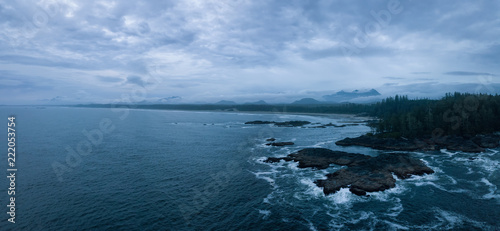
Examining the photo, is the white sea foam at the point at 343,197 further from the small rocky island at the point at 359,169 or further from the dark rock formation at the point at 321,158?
the dark rock formation at the point at 321,158

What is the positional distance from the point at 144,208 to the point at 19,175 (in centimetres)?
3238

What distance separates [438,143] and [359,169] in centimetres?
4548

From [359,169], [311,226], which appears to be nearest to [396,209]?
[311,226]

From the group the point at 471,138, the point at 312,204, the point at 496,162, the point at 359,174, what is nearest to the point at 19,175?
the point at 312,204

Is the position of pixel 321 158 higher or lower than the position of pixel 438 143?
lower

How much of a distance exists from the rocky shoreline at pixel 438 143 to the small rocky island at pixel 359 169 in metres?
22.2

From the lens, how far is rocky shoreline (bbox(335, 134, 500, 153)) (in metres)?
72.2

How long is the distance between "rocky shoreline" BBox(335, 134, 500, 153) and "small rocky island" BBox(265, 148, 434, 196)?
72.9 ft

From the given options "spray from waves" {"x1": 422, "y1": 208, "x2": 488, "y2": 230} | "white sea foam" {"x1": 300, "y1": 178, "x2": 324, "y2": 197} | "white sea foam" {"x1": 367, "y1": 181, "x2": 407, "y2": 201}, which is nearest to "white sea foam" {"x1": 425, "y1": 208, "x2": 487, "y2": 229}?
"spray from waves" {"x1": 422, "y1": 208, "x2": 488, "y2": 230}

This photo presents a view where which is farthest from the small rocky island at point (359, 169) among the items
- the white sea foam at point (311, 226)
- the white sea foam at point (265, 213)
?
the white sea foam at point (265, 213)

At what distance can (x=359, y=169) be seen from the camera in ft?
166

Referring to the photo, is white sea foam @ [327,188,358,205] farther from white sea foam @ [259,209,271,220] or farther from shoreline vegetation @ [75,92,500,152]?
shoreline vegetation @ [75,92,500,152]

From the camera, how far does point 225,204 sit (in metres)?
37.4

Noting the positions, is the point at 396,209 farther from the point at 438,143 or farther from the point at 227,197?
the point at 438,143
